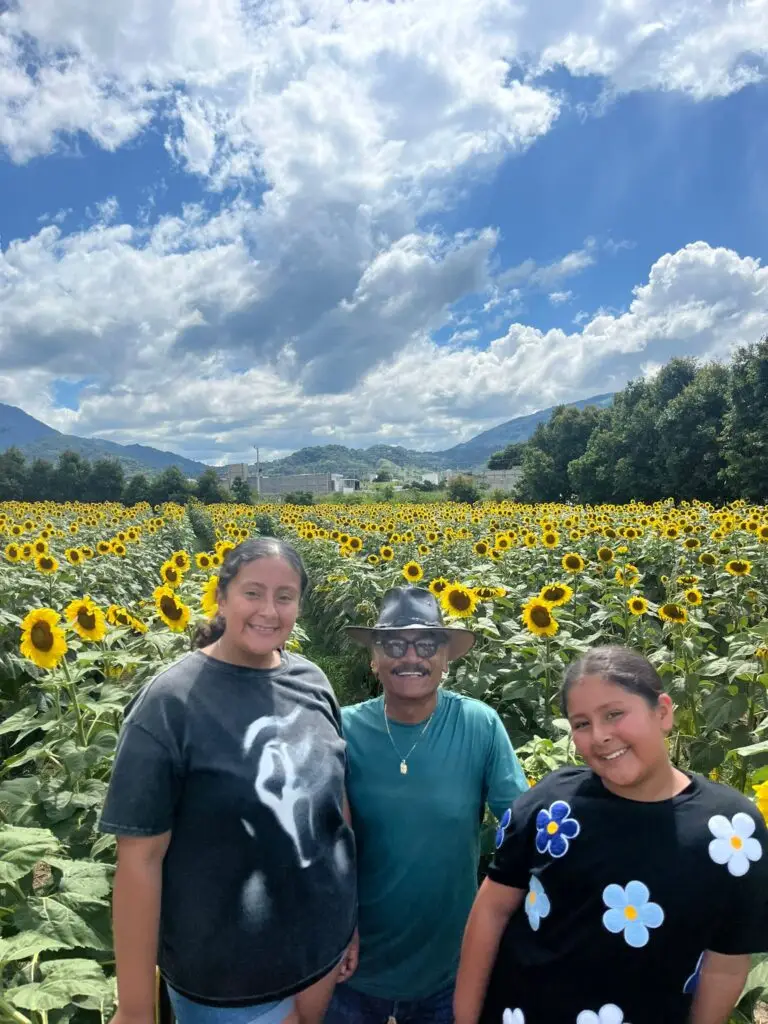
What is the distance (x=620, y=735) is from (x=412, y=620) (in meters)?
0.85

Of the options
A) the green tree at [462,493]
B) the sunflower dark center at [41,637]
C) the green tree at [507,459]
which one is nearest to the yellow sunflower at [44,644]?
the sunflower dark center at [41,637]

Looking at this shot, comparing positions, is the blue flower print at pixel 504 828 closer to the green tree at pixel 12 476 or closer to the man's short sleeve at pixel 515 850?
the man's short sleeve at pixel 515 850

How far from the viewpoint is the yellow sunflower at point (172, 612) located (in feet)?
15.2

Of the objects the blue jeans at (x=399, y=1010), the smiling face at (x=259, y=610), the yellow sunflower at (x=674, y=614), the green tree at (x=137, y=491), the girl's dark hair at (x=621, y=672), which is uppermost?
the green tree at (x=137, y=491)

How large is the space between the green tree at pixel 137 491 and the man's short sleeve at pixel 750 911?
42.0 meters

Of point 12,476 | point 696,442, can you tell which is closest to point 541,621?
point 696,442

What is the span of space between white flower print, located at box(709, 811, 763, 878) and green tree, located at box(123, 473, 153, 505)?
4200 centimetres

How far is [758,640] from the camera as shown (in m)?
3.87

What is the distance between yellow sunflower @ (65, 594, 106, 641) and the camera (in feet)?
14.4

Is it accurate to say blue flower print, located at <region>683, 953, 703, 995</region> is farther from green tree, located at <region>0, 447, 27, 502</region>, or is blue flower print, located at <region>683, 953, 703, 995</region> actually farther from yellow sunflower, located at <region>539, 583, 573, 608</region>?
green tree, located at <region>0, 447, 27, 502</region>

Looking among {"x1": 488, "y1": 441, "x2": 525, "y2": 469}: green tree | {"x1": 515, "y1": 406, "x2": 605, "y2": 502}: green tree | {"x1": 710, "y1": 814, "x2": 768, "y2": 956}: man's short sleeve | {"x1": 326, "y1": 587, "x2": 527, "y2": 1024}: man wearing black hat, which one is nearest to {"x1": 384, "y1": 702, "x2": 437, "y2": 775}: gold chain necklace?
{"x1": 326, "y1": 587, "x2": 527, "y2": 1024}: man wearing black hat

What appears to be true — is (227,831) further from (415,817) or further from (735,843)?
(735,843)

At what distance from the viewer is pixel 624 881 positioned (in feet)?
4.92

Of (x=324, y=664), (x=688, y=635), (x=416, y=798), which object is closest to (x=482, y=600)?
(x=688, y=635)
